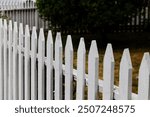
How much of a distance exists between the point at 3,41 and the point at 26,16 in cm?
933

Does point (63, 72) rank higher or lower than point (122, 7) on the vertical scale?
lower

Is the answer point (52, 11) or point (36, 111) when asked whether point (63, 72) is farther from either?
point (52, 11)

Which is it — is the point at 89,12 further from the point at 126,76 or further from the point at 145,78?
the point at 145,78

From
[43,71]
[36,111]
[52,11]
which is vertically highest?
[52,11]

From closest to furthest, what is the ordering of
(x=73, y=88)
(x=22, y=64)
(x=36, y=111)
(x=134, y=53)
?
(x=36, y=111), (x=73, y=88), (x=22, y=64), (x=134, y=53)

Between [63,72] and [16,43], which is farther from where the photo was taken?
[16,43]

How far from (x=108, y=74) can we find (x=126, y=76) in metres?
0.21

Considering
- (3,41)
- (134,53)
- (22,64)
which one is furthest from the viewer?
(134,53)

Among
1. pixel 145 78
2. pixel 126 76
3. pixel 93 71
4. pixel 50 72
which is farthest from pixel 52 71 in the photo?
pixel 145 78

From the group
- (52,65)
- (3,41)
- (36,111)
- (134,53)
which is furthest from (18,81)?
(134,53)

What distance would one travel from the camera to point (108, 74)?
10.4ft

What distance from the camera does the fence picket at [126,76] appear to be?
2.97 meters

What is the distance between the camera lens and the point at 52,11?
36.2ft

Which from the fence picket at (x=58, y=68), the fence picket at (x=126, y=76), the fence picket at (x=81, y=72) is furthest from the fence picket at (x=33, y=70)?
the fence picket at (x=126, y=76)
